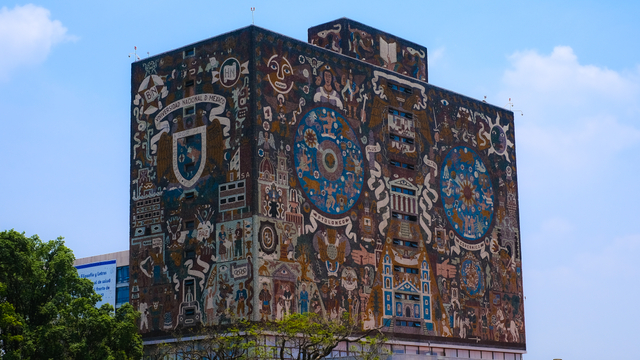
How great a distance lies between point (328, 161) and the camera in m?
53.1

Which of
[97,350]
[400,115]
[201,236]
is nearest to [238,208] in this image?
[201,236]

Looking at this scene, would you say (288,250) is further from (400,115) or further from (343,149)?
(400,115)

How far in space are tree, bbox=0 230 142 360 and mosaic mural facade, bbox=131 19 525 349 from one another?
17.9 feet

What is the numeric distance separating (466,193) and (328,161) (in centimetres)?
1254

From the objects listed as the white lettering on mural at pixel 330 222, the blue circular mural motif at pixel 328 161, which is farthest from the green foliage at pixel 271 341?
the blue circular mural motif at pixel 328 161

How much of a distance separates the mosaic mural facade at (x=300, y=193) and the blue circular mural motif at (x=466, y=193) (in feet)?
0.42

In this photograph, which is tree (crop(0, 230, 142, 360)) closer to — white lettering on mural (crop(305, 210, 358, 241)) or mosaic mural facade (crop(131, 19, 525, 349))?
mosaic mural facade (crop(131, 19, 525, 349))

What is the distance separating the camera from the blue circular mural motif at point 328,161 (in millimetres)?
51812

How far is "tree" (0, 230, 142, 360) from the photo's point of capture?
44.5 metres

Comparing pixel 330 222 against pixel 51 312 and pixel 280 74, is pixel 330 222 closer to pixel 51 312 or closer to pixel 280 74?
pixel 280 74

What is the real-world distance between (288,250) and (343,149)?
7.24 metres

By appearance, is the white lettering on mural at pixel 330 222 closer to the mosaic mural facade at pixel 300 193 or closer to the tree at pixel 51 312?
the mosaic mural facade at pixel 300 193

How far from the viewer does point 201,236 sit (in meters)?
50.9

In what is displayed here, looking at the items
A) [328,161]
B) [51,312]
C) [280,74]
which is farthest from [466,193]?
[51,312]
